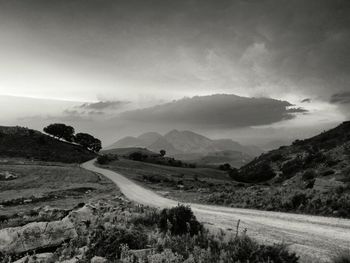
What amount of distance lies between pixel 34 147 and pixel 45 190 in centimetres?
9472

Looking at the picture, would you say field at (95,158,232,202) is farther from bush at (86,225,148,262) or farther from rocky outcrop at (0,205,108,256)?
bush at (86,225,148,262)

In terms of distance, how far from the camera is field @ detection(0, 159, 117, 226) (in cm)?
3348

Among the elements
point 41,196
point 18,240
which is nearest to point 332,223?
point 18,240

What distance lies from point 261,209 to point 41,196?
25623 mm

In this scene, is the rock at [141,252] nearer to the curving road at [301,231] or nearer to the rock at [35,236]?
the rock at [35,236]

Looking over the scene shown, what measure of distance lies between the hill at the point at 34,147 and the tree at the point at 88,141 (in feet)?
76.9

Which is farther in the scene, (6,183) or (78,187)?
(6,183)

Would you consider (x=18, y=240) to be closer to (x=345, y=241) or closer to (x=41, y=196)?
(x=345, y=241)

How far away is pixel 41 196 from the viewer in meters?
38.6

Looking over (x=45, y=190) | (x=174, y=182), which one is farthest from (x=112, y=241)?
(x=174, y=182)

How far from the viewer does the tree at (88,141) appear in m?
177

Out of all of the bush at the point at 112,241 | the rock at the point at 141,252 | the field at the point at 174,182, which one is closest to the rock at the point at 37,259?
the bush at the point at 112,241

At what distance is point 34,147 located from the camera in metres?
132

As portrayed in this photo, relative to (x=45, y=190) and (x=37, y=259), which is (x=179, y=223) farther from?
(x=45, y=190)
